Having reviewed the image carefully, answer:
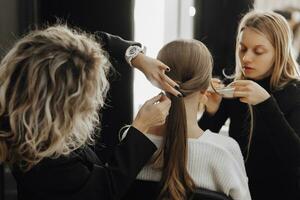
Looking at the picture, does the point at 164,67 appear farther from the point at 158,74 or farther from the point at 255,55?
the point at 255,55

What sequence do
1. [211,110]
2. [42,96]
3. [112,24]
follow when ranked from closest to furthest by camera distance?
[42,96] → [211,110] → [112,24]

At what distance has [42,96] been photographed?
1.03m

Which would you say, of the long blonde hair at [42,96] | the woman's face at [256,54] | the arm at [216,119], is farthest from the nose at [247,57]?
the long blonde hair at [42,96]

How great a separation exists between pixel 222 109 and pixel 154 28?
2.95 feet

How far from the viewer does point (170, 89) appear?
1.25 metres

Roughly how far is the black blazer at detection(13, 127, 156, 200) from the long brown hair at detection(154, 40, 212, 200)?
0.09 metres

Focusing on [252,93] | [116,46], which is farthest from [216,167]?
[116,46]

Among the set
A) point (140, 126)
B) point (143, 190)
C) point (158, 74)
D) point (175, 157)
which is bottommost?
point (143, 190)

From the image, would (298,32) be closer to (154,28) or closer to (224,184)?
(154,28)

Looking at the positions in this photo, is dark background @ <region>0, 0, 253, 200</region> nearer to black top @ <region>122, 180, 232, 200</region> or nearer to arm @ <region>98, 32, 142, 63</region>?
arm @ <region>98, 32, 142, 63</region>

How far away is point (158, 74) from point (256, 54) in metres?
0.46

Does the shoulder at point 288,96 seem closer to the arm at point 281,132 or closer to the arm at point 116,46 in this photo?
the arm at point 281,132

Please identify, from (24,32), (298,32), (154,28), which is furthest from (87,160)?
(298,32)

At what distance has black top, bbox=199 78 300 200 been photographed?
1.35 m
